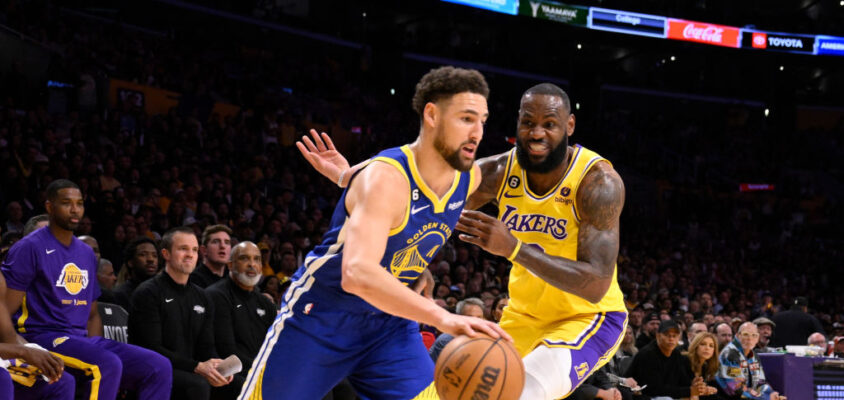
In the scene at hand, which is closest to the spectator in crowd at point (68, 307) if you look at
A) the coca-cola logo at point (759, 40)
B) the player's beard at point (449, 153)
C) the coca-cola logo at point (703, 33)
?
the player's beard at point (449, 153)

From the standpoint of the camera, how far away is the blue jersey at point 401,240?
10.7 feet

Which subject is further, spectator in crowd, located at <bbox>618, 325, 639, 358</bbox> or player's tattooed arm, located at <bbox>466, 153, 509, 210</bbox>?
spectator in crowd, located at <bbox>618, 325, 639, 358</bbox>

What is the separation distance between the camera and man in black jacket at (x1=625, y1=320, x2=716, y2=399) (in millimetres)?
8570

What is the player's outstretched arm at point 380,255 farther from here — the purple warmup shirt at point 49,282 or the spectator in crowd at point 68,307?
the purple warmup shirt at point 49,282

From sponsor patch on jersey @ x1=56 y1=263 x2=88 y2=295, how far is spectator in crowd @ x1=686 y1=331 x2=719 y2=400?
622 centimetres

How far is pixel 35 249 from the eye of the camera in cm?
559

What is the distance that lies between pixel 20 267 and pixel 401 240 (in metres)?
3.46

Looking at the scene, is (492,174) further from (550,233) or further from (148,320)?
(148,320)

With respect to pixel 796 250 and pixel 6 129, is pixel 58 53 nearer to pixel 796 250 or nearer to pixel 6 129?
pixel 6 129

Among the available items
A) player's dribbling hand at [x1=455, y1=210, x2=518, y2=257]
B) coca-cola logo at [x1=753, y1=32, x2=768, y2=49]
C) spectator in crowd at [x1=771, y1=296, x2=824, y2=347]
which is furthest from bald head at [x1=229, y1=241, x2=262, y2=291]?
coca-cola logo at [x1=753, y1=32, x2=768, y2=49]

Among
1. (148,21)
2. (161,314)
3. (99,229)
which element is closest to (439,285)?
(99,229)

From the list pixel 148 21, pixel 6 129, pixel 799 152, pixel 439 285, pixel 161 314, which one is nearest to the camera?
pixel 161 314

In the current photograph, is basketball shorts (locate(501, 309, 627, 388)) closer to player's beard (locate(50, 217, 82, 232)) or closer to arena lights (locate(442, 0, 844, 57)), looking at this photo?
player's beard (locate(50, 217, 82, 232))

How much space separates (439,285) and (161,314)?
5.22m
